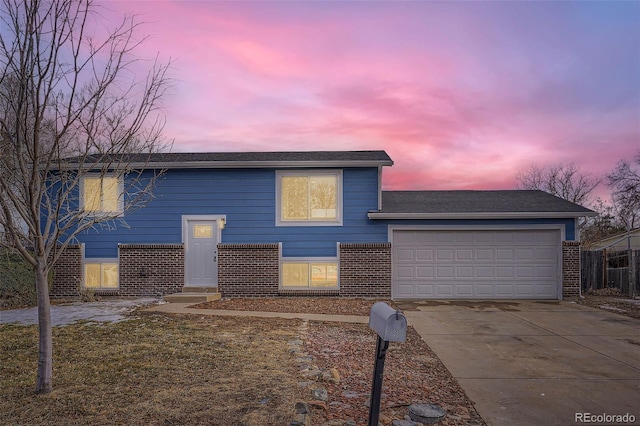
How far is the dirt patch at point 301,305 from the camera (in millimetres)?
11430

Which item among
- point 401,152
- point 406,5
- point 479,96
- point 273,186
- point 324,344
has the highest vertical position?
point 406,5

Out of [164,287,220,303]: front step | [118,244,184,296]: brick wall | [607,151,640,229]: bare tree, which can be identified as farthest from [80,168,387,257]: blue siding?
[607,151,640,229]: bare tree

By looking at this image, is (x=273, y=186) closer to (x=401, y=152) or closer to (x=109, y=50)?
(x=401, y=152)

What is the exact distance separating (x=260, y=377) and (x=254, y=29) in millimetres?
8923

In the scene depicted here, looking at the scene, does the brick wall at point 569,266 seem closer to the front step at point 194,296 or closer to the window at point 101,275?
the front step at point 194,296

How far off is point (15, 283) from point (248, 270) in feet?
21.3

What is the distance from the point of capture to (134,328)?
8.59 m

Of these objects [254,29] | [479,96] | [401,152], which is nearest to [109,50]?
[254,29]

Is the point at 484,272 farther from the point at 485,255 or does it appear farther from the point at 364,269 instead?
the point at 364,269

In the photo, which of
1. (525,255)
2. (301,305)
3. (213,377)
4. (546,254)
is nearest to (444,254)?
A: (525,255)

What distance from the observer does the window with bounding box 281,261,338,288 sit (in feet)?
A: 46.1

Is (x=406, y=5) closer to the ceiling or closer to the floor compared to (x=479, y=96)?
closer to the ceiling

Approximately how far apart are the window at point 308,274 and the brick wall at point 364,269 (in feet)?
1.17

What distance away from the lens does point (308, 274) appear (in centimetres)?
1407
